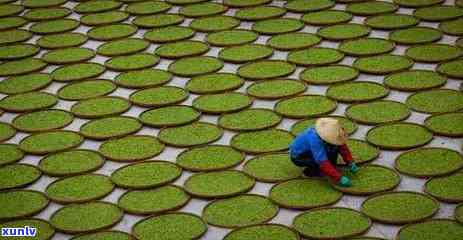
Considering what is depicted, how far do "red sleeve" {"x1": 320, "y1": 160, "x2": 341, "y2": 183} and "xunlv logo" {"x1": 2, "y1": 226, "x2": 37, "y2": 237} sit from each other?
157 cm

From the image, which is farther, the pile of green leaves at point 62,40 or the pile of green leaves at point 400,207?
the pile of green leaves at point 62,40

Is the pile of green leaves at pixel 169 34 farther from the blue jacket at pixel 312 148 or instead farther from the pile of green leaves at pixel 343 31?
the blue jacket at pixel 312 148

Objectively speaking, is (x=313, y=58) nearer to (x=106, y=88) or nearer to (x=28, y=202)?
(x=106, y=88)

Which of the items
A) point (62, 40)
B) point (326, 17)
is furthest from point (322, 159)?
point (62, 40)

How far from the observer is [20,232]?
395 cm

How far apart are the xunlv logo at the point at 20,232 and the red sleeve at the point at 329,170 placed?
1.57 m

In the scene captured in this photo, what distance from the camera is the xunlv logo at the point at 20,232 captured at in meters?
3.94

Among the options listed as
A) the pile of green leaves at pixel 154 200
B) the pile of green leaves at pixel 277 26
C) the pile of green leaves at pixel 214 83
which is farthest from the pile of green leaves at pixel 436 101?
the pile of green leaves at pixel 154 200

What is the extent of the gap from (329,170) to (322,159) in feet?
0.23

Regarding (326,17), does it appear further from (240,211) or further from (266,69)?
(240,211)

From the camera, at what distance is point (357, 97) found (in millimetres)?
5062

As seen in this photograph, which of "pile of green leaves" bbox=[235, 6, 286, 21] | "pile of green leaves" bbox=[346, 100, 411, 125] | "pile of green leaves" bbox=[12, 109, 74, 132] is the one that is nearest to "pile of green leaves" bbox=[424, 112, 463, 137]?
"pile of green leaves" bbox=[346, 100, 411, 125]

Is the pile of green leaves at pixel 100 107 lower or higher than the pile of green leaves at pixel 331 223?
higher

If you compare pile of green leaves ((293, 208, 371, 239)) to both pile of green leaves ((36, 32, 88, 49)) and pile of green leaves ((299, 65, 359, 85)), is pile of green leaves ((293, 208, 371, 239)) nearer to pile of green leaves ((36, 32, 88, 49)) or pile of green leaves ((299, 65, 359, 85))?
pile of green leaves ((299, 65, 359, 85))
